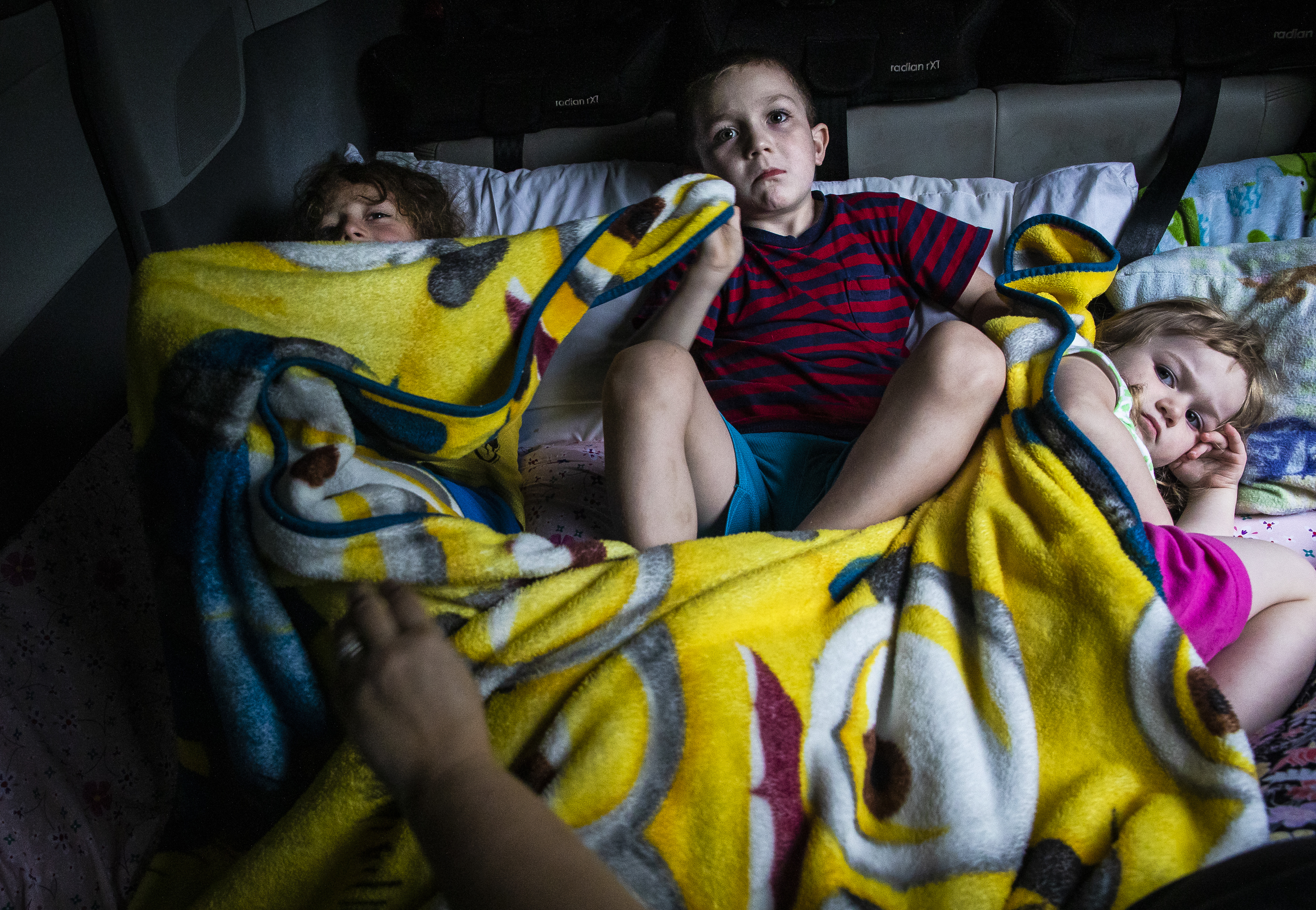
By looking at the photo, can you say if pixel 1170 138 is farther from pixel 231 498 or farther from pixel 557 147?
pixel 231 498

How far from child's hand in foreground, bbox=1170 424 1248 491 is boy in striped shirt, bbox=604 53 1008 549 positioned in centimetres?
29

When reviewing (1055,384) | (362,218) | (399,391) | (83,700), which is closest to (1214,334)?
(1055,384)

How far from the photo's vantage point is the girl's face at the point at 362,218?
1.05 metres

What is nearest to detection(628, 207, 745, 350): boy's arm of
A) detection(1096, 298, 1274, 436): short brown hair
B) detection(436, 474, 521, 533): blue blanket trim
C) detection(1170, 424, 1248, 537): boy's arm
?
detection(436, 474, 521, 533): blue blanket trim

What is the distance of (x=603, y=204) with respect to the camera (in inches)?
51.4

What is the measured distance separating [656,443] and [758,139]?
543mm

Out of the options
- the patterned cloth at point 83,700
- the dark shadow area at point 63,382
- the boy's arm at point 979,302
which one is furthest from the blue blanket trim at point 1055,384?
the dark shadow area at point 63,382

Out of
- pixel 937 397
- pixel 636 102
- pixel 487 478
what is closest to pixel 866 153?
pixel 636 102

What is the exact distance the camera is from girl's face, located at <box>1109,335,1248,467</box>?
2.97 ft

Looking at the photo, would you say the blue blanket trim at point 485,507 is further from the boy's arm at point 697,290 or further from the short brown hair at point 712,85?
the short brown hair at point 712,85

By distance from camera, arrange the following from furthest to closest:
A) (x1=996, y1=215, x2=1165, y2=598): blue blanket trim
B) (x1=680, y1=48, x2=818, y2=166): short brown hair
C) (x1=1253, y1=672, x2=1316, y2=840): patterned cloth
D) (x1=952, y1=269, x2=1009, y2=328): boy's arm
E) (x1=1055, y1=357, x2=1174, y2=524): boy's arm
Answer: (x1=680, y1=48, x2=818, y2=166): short brown hair, (x1=952, y1=269, x2=1009, y2=328): boy's arm, (x1=1055, y1=357, x2=1174, y2=524): boy's arm, (x1=996, y1=215, x2=1165, y2=598): blue blanket trim, (x1=1253, y1=672, x2=1316, y2=840): patterned cloth

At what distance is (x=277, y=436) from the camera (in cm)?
62

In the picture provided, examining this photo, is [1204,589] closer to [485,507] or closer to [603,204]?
[485,507]

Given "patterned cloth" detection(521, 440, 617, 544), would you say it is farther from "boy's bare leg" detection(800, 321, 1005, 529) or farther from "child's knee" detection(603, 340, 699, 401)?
"boy's bare leg" detection(800, 321, 1005, 529)
